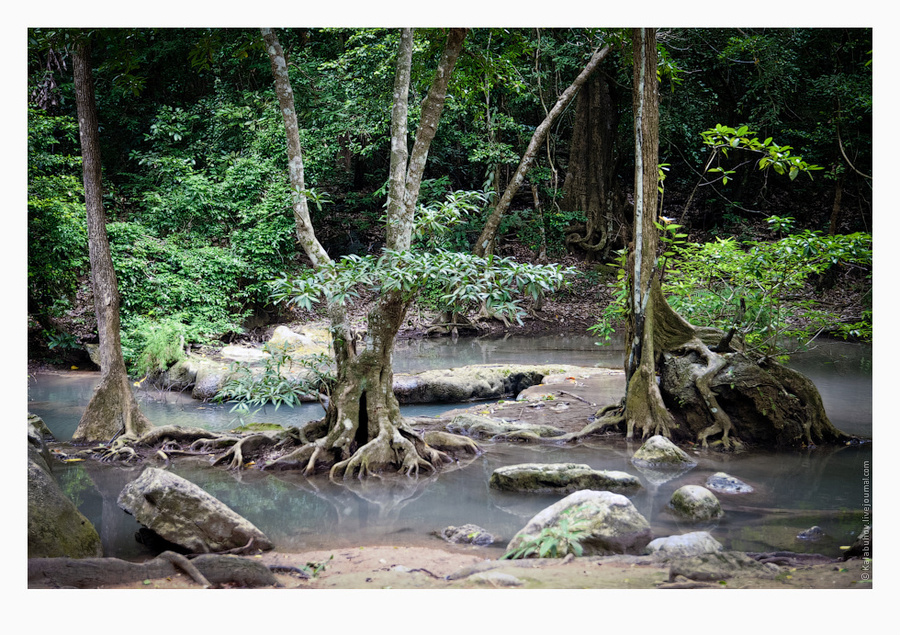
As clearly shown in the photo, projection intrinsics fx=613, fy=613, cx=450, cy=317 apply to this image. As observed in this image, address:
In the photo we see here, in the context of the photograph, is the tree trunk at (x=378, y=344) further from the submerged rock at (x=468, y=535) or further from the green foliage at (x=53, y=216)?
the green foliage at (x=53, y=216)

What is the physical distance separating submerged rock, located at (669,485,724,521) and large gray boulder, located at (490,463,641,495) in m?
0.42

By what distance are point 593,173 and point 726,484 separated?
10971 millimetres

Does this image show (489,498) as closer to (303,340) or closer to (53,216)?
(303,340)

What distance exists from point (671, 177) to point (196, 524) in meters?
14.5

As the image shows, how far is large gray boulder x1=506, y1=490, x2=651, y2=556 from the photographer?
321 cm

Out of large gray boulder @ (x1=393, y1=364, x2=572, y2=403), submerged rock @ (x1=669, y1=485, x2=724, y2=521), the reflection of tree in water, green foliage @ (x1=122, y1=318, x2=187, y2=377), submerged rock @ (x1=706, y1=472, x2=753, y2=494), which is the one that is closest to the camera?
the reflection of tree in water

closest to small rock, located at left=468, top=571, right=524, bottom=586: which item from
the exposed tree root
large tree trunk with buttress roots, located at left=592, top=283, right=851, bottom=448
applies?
the exposed tree root

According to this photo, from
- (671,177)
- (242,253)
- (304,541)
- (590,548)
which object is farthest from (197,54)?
(671,177)

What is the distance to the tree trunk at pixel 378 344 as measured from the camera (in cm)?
452

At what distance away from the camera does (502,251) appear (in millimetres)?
14211

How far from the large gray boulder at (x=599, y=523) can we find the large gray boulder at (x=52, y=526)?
7.23 feet

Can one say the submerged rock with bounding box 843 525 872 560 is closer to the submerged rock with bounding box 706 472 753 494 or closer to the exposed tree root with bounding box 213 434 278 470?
the submerged rock with bounding box 706 472 753 494

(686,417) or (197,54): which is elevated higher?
(197,54)

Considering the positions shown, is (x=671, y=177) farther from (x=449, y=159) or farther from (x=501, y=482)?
(x=501, y=482)
